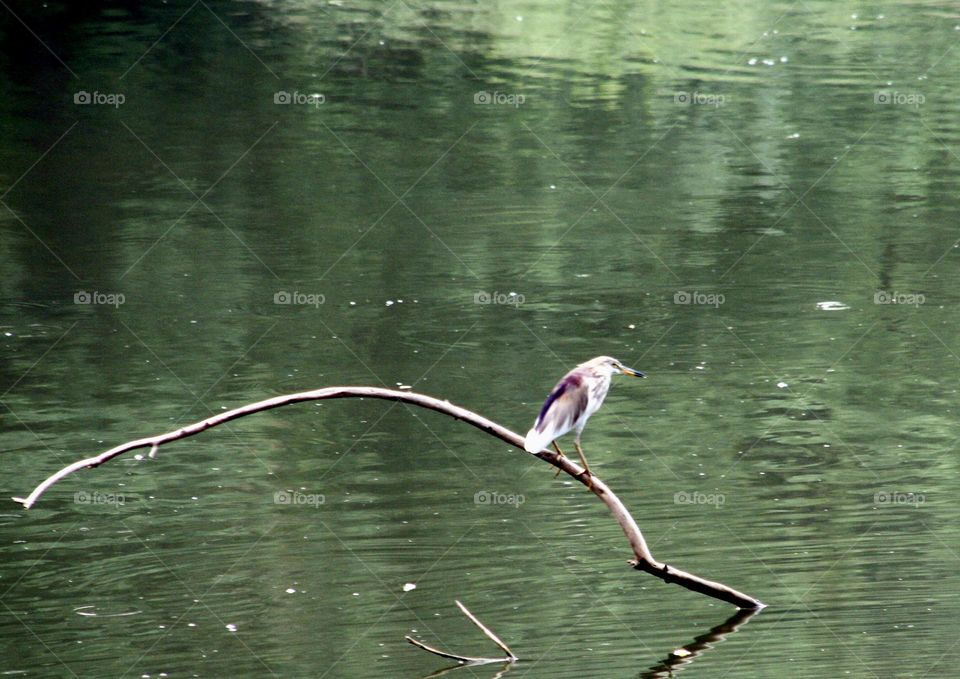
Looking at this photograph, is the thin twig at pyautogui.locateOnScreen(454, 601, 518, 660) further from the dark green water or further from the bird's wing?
the bird's wing

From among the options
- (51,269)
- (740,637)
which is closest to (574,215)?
(51,269)

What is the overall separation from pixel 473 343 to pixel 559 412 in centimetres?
473

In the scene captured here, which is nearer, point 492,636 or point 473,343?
point 492,636

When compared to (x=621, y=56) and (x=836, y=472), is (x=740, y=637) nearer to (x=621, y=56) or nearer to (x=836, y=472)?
(x=836, y=472)

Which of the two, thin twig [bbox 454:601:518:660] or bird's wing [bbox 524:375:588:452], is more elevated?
bird's wing [bbox 524:375:588:452]

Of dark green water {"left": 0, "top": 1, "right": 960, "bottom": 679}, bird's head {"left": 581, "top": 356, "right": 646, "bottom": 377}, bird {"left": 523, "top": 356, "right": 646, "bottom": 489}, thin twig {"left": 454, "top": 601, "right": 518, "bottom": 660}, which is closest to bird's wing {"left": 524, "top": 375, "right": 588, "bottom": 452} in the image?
bird {"left": 523, "top": 356, "right": 646, "bottom": 489}

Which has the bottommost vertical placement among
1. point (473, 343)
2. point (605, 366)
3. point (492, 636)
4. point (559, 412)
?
point (492, 636)

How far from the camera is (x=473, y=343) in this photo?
1040 centimetres

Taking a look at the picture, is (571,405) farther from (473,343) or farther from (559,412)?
(473,343)

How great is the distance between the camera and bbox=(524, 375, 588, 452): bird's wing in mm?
5559

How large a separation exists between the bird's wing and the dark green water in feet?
4.06

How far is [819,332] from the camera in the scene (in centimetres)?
1051

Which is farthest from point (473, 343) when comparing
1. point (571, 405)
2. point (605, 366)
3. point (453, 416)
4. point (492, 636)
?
point (453, 416)

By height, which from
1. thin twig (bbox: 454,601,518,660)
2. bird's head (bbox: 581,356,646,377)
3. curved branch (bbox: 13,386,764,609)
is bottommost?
thin twig (bbox: 454,601,518,660)
